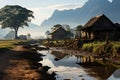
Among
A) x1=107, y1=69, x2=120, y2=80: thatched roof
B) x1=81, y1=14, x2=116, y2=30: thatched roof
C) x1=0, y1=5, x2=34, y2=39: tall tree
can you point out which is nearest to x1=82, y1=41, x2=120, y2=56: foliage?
x1=107, y1=69, x2=120, y2=80: thatched roof

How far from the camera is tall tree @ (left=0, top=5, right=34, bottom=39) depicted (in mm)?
171875

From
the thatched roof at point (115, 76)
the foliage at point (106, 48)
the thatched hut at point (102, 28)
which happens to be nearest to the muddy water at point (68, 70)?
the thatched roof at point (115, 76)

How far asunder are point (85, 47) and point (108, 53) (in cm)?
1645

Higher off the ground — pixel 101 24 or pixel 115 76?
pixel 101 24

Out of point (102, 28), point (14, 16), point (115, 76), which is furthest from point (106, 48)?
point (14, 16)

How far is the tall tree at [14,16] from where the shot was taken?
564 ft

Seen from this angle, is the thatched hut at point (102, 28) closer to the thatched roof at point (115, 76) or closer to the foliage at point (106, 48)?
the foliage at point (106, 48)

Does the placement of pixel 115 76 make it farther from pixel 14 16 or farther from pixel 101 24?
pixel 14 16

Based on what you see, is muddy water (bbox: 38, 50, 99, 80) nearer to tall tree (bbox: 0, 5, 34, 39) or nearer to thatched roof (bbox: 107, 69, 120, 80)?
thatched roof (bbox: 107, 69, 120, 80)

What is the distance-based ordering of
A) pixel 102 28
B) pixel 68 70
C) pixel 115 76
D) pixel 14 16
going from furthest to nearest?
1. pixel 14 16
2. pixel 102 28
3. pixel 68 70
4. pixel 115 76

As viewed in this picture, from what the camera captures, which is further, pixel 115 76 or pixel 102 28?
pixel 102 28

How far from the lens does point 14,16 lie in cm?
17188

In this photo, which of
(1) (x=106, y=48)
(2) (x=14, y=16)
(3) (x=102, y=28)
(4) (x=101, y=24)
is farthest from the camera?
(2) (x=14, y=16)

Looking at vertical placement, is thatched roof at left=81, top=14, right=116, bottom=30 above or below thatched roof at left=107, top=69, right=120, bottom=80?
above
